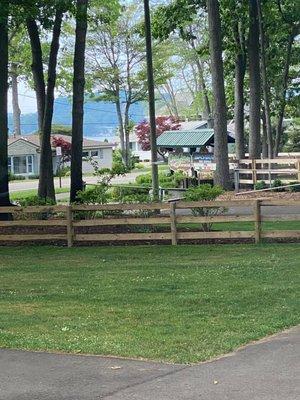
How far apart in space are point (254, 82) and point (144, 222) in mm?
20759

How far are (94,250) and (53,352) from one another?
9.02 m

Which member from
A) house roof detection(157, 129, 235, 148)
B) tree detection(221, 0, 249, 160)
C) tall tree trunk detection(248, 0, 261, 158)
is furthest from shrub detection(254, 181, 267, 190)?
house roof detection(157, 129, 235, 148)

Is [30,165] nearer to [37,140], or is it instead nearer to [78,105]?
[37,140]

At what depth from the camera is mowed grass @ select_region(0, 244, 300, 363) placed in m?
8.48

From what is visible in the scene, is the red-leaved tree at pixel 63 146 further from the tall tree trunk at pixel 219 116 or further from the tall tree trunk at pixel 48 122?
the tall tree trunk at pixel 48 122

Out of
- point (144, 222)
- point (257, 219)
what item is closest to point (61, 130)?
point (144, 222)

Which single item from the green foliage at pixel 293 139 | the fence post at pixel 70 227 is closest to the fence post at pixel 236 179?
the fence post at pixel 70 227

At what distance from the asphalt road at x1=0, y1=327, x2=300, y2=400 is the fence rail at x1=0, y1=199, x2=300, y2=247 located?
339 inches

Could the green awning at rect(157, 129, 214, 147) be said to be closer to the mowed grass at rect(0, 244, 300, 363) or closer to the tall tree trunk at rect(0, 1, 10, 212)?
the tall tree trunk at rect(0, 1, 10, 212)

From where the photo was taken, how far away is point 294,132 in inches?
2665

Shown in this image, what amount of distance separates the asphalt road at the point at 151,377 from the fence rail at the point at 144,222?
8623mm

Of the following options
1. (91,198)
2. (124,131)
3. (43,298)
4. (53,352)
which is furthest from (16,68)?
(53,352)

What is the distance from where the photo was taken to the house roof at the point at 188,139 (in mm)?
41438

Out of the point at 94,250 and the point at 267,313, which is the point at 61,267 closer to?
the point at 94,250
